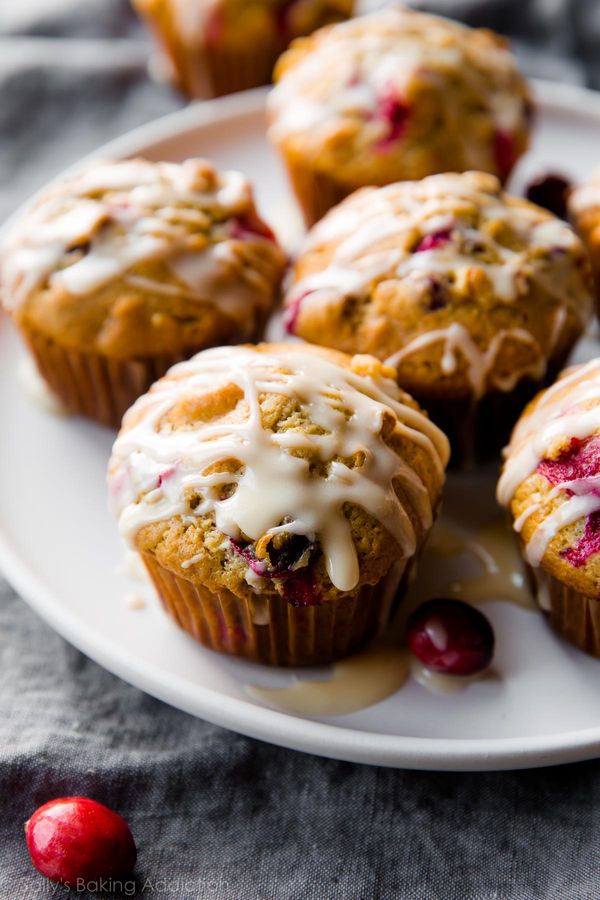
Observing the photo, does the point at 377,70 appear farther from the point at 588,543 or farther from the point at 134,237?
the point at 588,543

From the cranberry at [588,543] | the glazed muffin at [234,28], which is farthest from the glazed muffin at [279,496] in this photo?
the glazed muffin at [234,28]

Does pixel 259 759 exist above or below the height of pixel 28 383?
below

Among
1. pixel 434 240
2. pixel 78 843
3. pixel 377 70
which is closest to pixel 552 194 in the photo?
pixel 377 70

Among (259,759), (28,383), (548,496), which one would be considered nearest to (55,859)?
(259,759)

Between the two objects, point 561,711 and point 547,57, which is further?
point 547,57

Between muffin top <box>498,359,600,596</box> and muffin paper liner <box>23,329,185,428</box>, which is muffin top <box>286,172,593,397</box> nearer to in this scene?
muffin top <box>498,359,600,596</box>

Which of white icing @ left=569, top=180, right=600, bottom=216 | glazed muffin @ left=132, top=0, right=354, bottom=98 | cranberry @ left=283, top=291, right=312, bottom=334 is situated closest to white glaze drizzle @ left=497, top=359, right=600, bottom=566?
cranberry @ left=283, top=291, right=312, bottom=334

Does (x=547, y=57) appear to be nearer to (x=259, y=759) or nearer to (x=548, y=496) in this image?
(x=548, y=496)
